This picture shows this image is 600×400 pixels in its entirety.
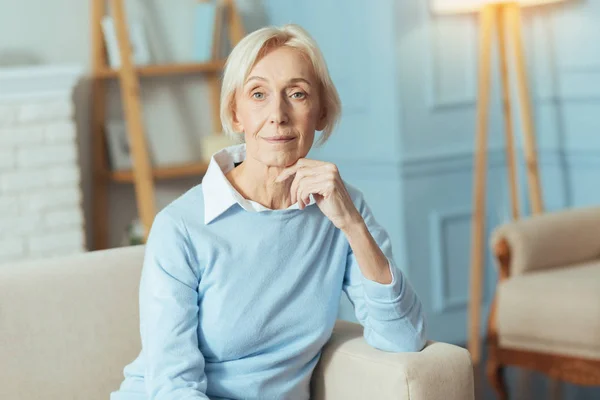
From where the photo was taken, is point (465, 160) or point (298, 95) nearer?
point (298, 95)

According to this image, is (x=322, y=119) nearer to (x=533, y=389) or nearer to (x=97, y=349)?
(x=97, y=349)

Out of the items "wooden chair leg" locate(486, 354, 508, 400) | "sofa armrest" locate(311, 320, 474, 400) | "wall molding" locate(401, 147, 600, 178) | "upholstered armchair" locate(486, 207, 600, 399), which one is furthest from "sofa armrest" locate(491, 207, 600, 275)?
"sofa armrest" locate(311, 320, 474, 400)

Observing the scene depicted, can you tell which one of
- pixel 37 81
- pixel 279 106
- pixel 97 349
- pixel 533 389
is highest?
pixel 37 81

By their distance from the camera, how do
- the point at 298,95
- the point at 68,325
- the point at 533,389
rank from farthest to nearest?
the point at 533,389, the point at 68,325, the point at 298,95

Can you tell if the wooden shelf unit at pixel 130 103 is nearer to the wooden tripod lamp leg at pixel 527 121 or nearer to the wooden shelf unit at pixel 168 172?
the wooden shelf unit at pixel 168 172

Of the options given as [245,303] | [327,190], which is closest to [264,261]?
[245,303]

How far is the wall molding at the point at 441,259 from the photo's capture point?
4422mm

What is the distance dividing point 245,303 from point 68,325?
381 mm

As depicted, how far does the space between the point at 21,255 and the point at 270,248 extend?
2.35m

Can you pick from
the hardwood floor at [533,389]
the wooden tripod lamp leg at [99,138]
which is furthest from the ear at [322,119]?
the wooden tripod lamp leg at [99,138]

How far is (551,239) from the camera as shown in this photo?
11.6ft

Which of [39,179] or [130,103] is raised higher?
[130,103]

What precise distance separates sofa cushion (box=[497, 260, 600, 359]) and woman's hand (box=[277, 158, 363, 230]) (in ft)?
5.01

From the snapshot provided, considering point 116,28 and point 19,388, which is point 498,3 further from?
point 19,388
